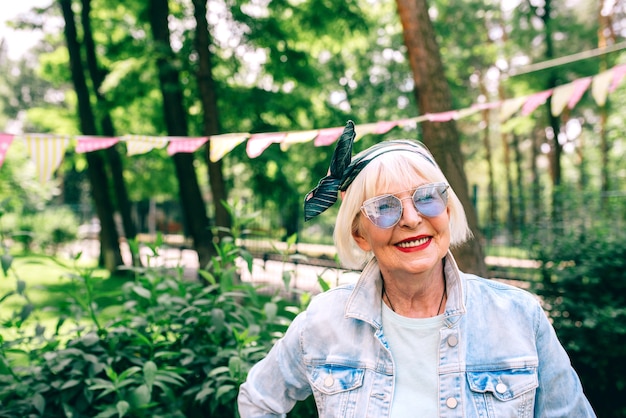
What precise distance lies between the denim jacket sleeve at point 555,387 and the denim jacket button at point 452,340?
0.23 metres

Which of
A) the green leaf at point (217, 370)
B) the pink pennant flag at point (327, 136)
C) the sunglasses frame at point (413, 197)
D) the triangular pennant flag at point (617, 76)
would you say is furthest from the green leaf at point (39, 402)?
the triangular pennant flag at point (617, 76)

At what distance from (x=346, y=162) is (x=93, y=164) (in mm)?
13129

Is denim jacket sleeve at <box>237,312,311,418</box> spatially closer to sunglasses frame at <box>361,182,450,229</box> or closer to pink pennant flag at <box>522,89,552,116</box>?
sunglasses frame at <box>361,182,450,229</box>

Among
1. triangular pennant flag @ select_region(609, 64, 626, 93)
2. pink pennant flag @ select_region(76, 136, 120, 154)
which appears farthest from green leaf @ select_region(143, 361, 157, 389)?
triangular pennant flag @ select_region(609, 64, 626, 93)

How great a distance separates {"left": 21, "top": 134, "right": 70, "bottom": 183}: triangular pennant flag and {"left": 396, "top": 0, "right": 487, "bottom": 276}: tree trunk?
3346mm

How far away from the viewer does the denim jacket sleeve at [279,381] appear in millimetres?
A: 1773

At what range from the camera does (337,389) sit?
5.38 ft

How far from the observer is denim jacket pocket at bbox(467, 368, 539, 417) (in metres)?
1.52

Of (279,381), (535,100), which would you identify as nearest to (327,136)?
(535,100)

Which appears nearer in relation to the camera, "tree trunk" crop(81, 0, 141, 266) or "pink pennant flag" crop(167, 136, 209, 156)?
"pink pennant flag" crop(167, 136, 209, 156)

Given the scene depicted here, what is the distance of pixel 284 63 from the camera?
391 inches

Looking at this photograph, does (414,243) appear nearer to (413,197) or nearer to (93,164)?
(413,197)

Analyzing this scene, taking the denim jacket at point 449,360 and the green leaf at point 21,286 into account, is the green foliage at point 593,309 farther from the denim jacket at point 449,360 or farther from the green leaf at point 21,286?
the green leaf at point 21,286

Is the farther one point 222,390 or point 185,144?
point 185,144
